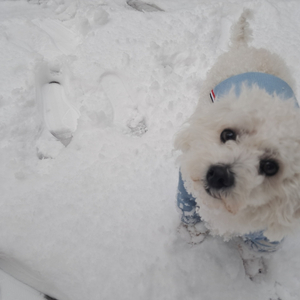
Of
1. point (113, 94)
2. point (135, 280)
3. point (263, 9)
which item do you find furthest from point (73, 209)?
point (263, 9)

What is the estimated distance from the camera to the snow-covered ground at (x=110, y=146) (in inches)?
61.9

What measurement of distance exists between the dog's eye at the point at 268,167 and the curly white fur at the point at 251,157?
0.05ft

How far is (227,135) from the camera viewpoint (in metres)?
1.05

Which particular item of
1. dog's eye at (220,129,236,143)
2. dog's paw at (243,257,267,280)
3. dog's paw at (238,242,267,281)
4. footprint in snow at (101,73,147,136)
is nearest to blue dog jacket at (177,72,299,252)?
dog's paw at (238,242,267,281)

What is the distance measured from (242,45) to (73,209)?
196 cm

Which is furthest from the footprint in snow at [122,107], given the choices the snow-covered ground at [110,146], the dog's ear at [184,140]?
the dog's ear at [184,140]

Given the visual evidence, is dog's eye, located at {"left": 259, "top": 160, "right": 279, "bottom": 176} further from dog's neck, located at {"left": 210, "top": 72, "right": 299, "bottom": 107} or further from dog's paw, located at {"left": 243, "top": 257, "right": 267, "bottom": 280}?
dog's paw, located at {"left": 243, "top": 257, "right": 267, "bottom": 280}

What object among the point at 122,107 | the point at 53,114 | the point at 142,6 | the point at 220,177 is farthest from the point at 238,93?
the point at 142,6

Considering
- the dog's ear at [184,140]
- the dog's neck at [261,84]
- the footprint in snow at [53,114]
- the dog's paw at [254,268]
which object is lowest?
the footprint in snow at [53,114]

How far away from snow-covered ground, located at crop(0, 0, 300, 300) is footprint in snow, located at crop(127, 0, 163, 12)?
1.1 inches

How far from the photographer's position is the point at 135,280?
1556 millimetres

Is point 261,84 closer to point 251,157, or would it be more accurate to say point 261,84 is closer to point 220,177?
point 251,157

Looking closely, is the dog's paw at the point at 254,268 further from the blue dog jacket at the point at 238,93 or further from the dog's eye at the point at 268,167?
the dog's eye at the point at 268,167

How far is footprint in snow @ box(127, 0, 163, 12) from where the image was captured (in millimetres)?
3145
